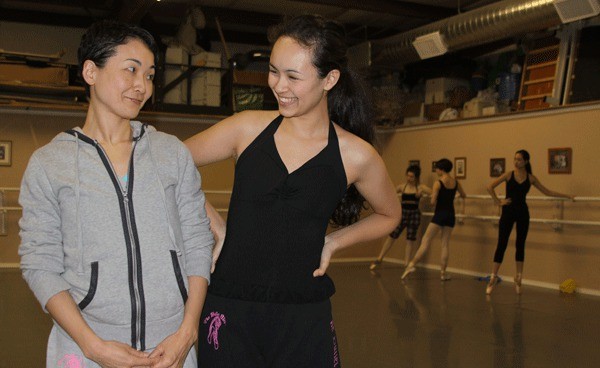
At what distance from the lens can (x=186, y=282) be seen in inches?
60.1

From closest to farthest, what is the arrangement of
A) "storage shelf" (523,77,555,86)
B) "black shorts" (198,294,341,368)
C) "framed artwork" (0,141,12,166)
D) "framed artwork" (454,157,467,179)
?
"black shorts" (198,294,341,368), "storage shelf" (523,77,555,86), "framed artwork" (0,141,12,166), "framed artwork" (454,157,467,179)

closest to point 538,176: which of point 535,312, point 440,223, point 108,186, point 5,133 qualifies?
point 440,223

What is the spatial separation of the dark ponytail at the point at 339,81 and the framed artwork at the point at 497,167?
26.1 feet

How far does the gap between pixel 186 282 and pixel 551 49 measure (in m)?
8.59

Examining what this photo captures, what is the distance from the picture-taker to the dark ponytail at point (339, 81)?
1.78 meters

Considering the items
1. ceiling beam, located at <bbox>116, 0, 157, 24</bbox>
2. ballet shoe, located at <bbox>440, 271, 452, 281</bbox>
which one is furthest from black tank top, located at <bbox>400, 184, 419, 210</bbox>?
ceiling beam, located at <bbox>116, 0, 157, 24</bbox>

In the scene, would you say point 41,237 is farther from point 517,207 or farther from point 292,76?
point 517,207

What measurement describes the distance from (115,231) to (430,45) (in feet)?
27.6

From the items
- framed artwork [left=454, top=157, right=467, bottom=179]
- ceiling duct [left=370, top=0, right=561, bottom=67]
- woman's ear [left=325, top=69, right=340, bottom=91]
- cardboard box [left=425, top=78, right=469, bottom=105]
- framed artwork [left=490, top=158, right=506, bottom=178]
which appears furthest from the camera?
cardboard box [left=425, top=78, right=469, bottom=105]

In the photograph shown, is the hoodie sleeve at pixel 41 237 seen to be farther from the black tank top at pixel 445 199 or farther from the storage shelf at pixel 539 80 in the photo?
the storage shelf at pixel 539 80

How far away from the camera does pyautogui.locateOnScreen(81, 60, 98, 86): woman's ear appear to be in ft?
4.97

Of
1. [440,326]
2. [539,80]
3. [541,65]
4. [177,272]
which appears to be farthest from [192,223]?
[541,65]

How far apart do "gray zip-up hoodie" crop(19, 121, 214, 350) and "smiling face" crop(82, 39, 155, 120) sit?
10cm

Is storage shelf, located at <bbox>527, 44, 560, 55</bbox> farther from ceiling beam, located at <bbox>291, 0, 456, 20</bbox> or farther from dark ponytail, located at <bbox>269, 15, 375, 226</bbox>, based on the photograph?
dark ponytail, located at <bbox>269, 15, 375, 226</bbox>
